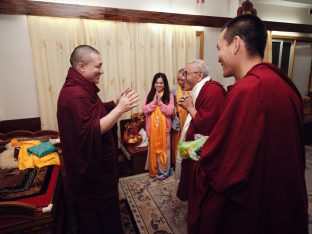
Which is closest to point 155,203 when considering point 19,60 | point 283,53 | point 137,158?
point 137,158

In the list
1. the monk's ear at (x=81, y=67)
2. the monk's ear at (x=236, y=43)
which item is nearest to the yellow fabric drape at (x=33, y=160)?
the monk's ear at (x=81, y=67)

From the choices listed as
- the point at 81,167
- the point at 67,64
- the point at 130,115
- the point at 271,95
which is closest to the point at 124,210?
the point at 81,167

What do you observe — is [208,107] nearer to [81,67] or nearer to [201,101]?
[201,101]

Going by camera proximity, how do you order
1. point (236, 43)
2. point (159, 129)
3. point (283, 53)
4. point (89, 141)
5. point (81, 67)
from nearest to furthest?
point (236, 43), point (89, 141), point (81, 67), point (159, 129), point (283, 53)

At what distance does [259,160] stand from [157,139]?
211 cm

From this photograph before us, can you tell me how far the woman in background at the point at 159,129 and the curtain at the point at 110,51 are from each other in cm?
72

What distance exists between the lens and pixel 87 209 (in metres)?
1.51

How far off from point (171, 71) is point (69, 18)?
1838mm

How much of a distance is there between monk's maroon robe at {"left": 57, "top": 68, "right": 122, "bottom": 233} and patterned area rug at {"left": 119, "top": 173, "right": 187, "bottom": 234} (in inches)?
28.4

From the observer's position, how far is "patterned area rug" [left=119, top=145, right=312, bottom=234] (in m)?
2.01

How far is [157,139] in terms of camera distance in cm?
291

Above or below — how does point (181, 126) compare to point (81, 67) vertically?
below

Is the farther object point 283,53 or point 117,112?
point 283,53

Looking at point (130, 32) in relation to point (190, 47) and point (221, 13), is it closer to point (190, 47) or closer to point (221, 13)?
point (190, 47)
